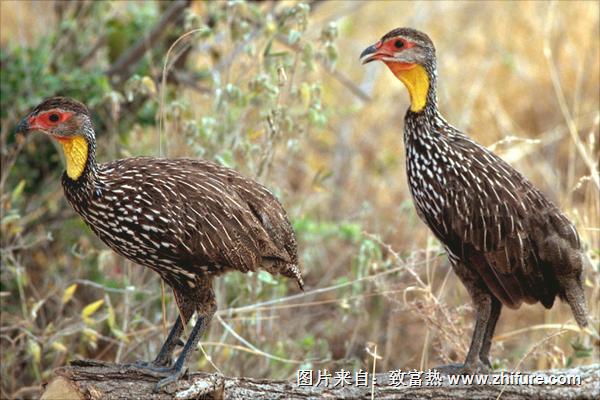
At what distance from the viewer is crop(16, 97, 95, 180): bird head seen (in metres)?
5.05

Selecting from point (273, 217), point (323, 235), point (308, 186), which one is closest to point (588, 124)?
point (308, 186)

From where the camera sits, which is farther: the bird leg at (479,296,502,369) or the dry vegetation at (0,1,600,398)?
the dry vegetation at (0,1,600,398)

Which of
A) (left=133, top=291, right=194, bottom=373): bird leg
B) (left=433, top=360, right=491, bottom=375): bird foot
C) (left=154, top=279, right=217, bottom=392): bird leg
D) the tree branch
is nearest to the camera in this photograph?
the tree branch

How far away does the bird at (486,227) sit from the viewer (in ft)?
17.1

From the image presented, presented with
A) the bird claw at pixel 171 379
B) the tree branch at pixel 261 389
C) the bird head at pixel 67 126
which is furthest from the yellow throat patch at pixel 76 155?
the bird claw at pixel 171 379

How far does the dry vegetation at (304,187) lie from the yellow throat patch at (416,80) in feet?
2.27

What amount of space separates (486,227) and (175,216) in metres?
1.66

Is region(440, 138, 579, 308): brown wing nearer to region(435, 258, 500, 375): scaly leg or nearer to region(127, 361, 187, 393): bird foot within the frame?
region(435, 258, 500, 375): scaly leg

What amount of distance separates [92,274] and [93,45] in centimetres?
236

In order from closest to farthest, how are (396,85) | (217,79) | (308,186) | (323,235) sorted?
(217,79) < (323,235) < (308,186) < (396,85)

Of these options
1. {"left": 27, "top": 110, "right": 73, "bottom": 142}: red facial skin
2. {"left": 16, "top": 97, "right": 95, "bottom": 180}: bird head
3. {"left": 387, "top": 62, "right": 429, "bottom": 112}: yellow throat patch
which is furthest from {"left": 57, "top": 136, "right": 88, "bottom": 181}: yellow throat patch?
{"left": 387, "top": 62, "right": 429, "bottom": 112}: yellow throat patch

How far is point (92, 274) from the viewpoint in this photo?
766cm

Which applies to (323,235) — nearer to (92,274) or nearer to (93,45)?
(92,274)

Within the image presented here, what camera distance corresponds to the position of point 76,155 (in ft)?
16.6
